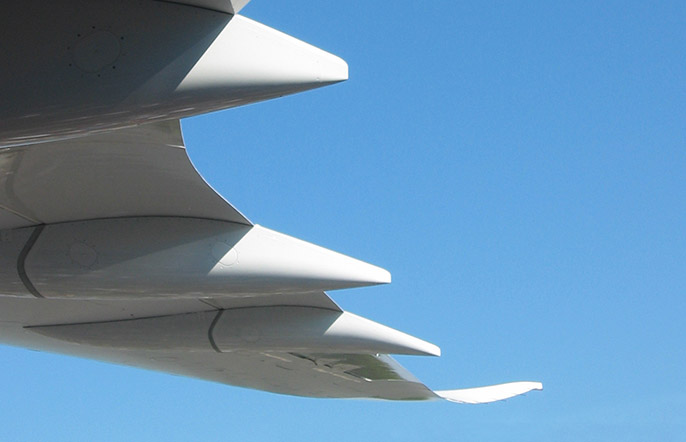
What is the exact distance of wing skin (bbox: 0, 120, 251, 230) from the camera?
8.59 m

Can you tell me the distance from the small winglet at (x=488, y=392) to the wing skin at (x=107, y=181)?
568cm

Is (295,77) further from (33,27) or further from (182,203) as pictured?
(182,203)

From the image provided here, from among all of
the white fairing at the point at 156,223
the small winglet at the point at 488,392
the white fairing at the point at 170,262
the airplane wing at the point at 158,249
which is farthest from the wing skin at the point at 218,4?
the small winglet at the point at 488,392

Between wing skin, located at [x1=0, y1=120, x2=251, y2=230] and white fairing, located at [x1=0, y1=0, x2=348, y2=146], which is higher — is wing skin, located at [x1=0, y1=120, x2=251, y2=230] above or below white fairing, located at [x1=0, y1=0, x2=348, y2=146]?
above

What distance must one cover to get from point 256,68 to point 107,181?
3996mm

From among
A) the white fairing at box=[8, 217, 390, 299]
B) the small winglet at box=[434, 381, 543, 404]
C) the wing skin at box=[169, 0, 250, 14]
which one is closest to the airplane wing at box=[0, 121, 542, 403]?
the white fairing at box=[8, 217, 390, 299]

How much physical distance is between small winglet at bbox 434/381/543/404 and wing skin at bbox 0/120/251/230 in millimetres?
5683

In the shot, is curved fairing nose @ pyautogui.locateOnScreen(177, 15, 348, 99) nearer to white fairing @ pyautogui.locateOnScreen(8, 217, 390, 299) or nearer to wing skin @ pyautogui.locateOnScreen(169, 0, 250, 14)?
wing skin @ pyautogui.locateOnScreen(169, 0, 250, 14)

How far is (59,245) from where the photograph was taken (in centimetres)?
967

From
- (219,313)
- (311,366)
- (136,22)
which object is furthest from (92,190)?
(311,366)

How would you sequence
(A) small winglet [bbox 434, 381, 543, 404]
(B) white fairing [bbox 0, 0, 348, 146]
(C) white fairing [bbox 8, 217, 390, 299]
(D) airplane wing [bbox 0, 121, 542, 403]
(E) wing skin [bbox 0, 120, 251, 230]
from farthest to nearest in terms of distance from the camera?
1. (A) small winglet [bbox 434, 381, 543, 404]
2. (C) white fairing [bbox 8, 217, 390, 299]
3. (D) airplane wing [bbox 0, 121, 542, 403]
4. (E) wing skin [bbox 0, 120, 251, 230]
5. (B) white fairing [bbox 0, 0, 348, 146]

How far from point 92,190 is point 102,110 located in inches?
156

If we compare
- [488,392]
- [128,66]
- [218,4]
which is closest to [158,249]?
[128,66]

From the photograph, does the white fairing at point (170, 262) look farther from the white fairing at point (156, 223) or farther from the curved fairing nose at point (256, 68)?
the curved fairing nose at point (256, 68)
